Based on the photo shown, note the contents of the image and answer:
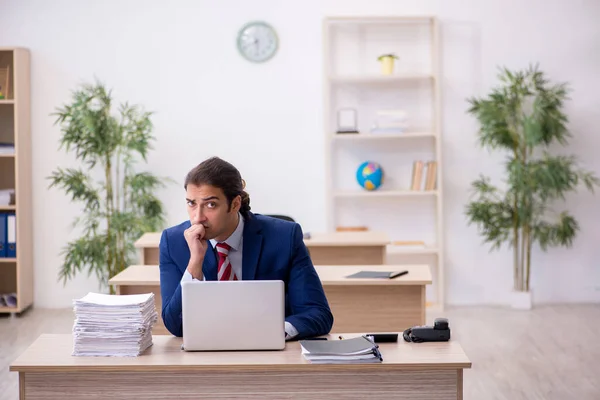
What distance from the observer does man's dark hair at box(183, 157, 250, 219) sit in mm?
2938

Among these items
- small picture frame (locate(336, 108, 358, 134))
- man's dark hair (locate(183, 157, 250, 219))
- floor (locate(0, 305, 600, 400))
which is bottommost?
floor (locate(0, 305, 600, 400))

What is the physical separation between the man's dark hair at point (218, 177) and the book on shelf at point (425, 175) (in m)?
4.19

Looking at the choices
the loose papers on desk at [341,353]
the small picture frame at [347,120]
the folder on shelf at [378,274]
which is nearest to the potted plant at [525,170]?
the small picture frame at [347,120]

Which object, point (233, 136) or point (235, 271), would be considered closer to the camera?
point (235, 271)

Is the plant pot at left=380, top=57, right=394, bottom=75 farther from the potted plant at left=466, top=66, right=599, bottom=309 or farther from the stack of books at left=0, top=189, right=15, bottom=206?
the stack of books at left=0, top=189, right=15, bottom=206

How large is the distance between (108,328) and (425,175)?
15.4 ft

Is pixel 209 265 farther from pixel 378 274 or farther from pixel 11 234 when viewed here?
pixel 11 234

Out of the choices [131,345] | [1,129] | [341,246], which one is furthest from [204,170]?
[1,129]

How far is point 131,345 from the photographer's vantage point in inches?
107

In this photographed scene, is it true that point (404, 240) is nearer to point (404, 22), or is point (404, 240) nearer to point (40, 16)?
point (404, 22)

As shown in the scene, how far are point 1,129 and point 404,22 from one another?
3.50m

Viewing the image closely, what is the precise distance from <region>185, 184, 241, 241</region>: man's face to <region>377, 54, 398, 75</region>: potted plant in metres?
4.25

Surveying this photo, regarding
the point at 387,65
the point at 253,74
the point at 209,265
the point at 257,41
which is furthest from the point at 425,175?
the point at 209,265

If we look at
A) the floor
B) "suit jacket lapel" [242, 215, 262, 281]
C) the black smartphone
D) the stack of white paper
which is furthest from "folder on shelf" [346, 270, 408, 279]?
the stack of white paper
